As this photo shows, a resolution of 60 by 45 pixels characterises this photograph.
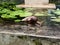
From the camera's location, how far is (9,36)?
4.57 ft

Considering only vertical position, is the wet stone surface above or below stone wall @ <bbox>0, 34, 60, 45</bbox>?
above

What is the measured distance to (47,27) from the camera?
154 centimetres

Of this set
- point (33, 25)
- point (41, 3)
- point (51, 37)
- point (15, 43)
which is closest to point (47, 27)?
point (33, 25)

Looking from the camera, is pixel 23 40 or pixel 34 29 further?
pixel 34 29

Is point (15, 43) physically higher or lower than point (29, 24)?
lower

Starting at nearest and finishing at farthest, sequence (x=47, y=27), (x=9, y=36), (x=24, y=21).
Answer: (x=9, y=36) < (x=47, y=27) < (x=24, y=21)

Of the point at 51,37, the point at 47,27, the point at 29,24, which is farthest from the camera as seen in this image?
the point at 29,24

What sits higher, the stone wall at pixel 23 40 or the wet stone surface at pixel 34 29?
the wet stone surface at pixel 34 29

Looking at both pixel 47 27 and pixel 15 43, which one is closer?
pixel 15 43

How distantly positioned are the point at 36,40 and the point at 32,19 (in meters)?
0.39

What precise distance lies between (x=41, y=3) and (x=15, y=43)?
1.93 meters

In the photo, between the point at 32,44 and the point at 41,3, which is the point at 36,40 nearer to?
the point at 32,44

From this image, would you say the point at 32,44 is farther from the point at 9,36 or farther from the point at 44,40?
the point at 9,36

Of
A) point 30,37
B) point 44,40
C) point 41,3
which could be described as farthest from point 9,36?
point 41,3
